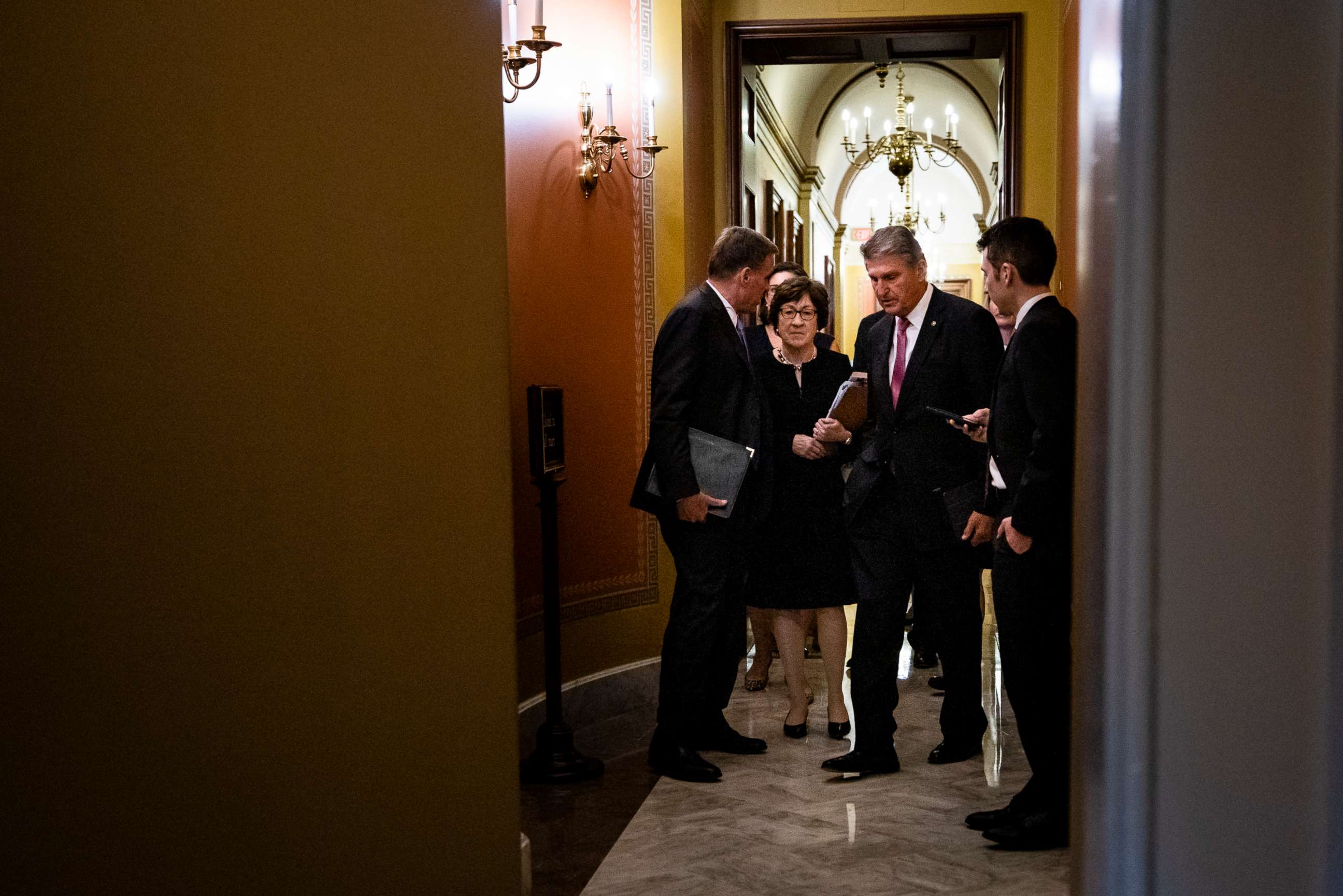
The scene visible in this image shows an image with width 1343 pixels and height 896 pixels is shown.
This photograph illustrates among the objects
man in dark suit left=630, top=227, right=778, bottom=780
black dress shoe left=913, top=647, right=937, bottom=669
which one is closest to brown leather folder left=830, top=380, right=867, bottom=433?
man in dark suit left=630, top=227, right=778, bottom=780

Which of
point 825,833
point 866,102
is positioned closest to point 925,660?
point 825,833

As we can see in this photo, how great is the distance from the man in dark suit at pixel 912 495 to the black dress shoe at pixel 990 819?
1.72 ft

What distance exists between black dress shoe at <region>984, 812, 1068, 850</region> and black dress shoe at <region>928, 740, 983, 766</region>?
2.50 feet

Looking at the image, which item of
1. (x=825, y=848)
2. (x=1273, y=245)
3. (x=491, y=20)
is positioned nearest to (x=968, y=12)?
(x=825, y=848)

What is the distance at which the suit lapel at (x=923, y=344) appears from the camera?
3.79m

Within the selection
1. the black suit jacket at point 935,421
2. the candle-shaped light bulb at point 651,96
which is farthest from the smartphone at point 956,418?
the candle-shaped light bulb at point 651,96

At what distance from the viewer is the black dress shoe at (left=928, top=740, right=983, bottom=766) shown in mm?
3930

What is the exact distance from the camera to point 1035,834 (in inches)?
123

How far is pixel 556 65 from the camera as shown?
171 inches

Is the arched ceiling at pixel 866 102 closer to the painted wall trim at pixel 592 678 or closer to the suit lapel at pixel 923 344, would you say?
the painted wall trim at pixel 592 678

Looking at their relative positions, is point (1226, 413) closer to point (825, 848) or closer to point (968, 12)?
point (825, 848)

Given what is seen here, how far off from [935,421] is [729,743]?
4.25ft

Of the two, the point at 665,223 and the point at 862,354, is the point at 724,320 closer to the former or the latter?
the point at 862,354

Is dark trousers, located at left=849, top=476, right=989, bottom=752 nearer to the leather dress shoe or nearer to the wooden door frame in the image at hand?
the leather dress shoe
